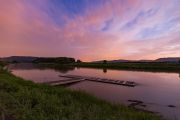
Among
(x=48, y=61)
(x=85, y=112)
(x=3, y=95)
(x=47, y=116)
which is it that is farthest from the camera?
(x=48, y=61)

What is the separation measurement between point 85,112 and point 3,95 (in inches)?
178

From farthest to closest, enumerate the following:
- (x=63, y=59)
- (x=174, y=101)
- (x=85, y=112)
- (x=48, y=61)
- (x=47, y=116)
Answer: (x=48, y=61), (x=63, y=59), (x=174, y=101), (x=85, y=112), (x=47, y=116)

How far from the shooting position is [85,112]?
7723 mm

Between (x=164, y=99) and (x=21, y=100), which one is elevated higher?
(x=21, y=100)

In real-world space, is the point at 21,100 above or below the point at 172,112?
above

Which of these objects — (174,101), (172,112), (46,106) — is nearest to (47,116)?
(46,106)

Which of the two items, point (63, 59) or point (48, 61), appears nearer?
point (63, 59)

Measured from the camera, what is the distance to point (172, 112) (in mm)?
12828

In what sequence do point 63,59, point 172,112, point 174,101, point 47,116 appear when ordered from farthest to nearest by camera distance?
point 63,59 → point 174,101 → point 172,112 → point 47,116

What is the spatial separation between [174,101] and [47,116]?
11995 mm

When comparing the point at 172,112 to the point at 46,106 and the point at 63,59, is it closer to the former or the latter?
the point at 46,106

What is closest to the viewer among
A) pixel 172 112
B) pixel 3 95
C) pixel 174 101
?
pixel 3 95

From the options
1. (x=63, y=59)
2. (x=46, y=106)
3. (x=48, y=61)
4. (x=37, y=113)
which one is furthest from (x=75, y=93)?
(x=48, y=61)

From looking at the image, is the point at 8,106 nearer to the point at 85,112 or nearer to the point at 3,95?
the point at 3,95
